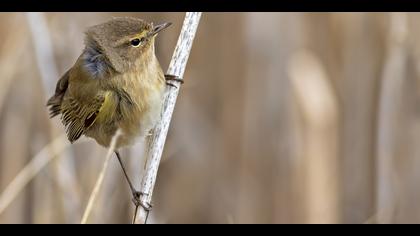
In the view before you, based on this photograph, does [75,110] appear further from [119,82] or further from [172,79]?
[172,79]

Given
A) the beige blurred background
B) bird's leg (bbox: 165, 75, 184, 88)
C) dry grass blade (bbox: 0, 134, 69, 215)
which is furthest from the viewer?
the beige blurred background

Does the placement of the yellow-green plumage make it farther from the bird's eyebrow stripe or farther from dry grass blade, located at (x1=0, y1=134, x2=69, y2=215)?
dry grass blade, located at (x1=0, y1=134, x2=69, y2=215)

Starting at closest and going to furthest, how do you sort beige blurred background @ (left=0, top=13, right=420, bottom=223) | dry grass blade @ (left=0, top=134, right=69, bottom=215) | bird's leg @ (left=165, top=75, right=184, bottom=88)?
1. bird's leg @ (left=165, top=75, right=184, bottom=88)
2. dry grass blade @ (left=0, top=134, right=69, bottom=215)
3. beige blurred background @ (left=0, top=13, right=420, bottom=223)

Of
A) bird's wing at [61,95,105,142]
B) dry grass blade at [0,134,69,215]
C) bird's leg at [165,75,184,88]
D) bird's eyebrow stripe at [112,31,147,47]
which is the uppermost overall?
bird's eyebrow stripe at [112,31,147,47]

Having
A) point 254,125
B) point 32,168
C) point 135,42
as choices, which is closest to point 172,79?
point 135,42

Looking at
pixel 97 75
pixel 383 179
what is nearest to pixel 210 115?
pixel 383 179

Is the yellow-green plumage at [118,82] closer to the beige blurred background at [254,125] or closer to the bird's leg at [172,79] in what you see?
the bird's leg at [172,79]

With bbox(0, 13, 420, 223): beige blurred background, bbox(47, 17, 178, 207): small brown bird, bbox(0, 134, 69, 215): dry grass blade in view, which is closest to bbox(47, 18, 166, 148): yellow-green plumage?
bbox(47, 17, 178, 207): small brown bird
